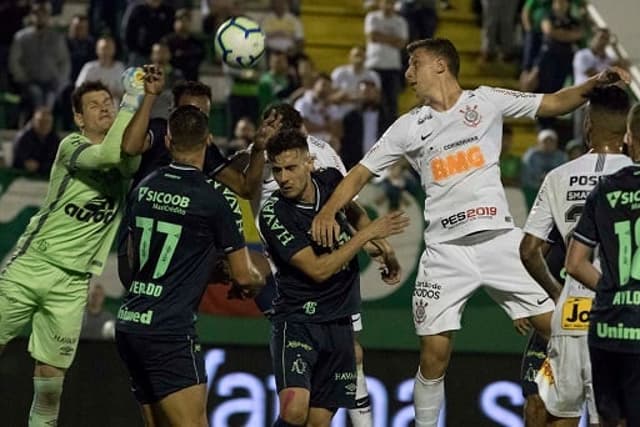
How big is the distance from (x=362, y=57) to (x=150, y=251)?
9.49 metres

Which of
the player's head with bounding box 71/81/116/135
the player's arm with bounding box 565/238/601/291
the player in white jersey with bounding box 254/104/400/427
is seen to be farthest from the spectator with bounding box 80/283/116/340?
the player's arm with bounding box 565/238/601/291

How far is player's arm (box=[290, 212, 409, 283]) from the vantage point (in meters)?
8.77

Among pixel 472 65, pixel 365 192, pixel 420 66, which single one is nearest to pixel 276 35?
pixel 472 65

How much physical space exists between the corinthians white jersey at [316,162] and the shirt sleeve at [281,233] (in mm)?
861

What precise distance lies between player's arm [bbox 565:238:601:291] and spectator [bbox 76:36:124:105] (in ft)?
31.9

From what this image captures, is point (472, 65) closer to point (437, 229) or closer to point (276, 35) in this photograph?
point (276, 35)

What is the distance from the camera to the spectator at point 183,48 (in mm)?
17297

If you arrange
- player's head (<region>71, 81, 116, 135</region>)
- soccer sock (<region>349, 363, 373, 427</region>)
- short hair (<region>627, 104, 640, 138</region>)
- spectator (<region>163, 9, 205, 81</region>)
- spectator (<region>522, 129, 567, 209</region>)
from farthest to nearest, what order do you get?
spectator (<region>163, 9, 205, 81</region>), spectator (<region>522, 129, 567, 209</region>), player's head (<region>71, 81, 116, 135</region>), soccer sock (<region>349, 363, 373, 427</region>), short hair (<region>627, 104, 640, 138</region>)

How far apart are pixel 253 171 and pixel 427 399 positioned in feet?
6.23

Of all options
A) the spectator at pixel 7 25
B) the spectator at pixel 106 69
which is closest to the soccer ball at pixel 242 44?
the spectator at pixel 106 69

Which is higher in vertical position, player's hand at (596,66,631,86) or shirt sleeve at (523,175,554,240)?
player's hand at (596,66,631,86)

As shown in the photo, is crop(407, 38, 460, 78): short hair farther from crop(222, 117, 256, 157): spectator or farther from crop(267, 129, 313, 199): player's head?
crop(222, 117, 256, 157): spectator

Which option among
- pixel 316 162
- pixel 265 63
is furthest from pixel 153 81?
pixel 265 63

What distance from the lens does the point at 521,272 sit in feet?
31.1
